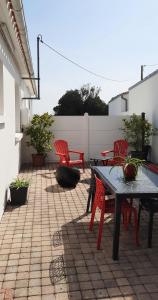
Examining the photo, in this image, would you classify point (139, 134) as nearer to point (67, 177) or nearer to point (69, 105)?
point (67, 177)

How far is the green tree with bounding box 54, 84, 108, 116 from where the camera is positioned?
87.6ft

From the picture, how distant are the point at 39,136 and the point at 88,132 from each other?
1.78m

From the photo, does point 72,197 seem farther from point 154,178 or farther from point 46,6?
point 46,6

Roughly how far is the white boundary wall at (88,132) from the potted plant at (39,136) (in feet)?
1.98

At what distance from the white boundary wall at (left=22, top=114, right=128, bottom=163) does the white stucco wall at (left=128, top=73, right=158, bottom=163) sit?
1016 mm

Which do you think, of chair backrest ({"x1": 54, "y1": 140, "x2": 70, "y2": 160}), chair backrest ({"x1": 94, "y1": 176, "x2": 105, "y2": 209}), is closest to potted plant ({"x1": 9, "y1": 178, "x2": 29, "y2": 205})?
chair backrest ({"x1": 94, "y1": 176, "x2": 105, "y2": 209})

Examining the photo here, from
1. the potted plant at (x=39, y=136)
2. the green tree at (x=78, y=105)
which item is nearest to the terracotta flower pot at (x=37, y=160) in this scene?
the potted plant at (x=39, y=136)

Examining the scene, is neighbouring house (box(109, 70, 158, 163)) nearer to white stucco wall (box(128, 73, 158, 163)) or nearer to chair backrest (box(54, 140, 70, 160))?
white stucco wall (box(128, 73, 158, 163))

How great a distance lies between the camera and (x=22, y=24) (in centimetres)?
444

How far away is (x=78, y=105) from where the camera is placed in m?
27.0

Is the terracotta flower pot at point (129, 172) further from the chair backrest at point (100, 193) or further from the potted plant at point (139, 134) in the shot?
the potted plant at point (139, 134)

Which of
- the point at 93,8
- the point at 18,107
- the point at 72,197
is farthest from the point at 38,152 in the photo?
the point at 93,8

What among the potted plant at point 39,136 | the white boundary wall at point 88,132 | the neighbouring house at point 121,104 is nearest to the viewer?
the potted plant at point 39,136

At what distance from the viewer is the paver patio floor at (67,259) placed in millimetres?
2621
